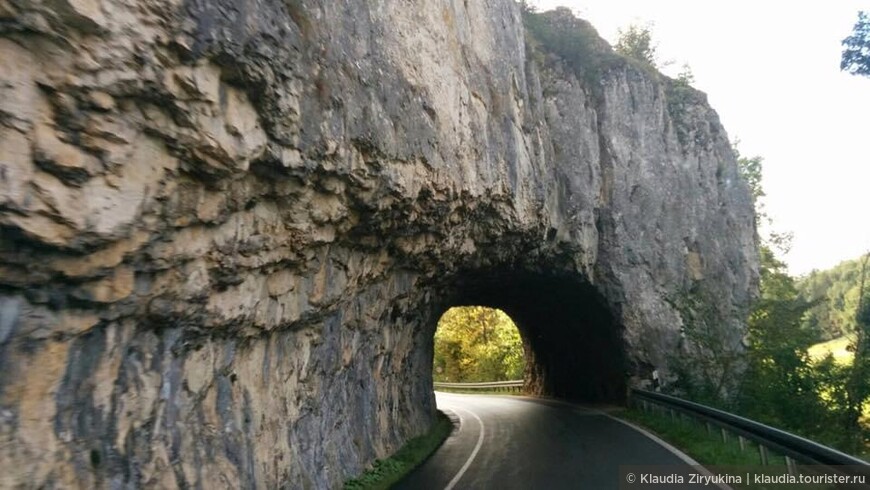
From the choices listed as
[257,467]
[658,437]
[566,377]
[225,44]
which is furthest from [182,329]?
[566,377]

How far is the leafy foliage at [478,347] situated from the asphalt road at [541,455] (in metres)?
24.9

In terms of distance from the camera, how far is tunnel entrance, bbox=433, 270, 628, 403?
2225cm

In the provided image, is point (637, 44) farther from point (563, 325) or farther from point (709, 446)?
point (709, 446)

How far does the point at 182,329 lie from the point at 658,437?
1136 cm

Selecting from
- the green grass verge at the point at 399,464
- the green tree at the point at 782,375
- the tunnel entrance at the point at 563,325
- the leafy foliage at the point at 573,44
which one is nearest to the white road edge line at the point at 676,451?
the green tree at the point at 782,375

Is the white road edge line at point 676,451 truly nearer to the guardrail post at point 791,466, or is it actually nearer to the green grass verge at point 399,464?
the guardrail post at point 791,466

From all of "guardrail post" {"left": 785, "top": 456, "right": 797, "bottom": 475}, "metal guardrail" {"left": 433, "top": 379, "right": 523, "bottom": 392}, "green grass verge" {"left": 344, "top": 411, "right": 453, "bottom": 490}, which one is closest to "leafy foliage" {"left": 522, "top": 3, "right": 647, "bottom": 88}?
"green grass verge" {"left": 344, "top": 411, "right": 453, "bottom": 490}

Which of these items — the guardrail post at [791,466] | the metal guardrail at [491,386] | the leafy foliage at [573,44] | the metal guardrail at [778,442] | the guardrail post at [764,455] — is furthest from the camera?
the metal guardrail at [491,386]

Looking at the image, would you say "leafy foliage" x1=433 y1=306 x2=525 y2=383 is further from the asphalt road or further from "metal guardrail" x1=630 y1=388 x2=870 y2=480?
"metal guardrail" x1=630 y1=388 x2=870 y2=480

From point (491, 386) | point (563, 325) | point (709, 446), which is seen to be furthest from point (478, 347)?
point (709, 446)

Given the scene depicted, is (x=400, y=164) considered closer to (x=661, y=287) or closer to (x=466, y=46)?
(x=466, y=46)

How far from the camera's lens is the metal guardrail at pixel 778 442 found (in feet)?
24.3

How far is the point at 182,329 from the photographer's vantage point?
7059 millimetres

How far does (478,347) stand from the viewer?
48.8m
